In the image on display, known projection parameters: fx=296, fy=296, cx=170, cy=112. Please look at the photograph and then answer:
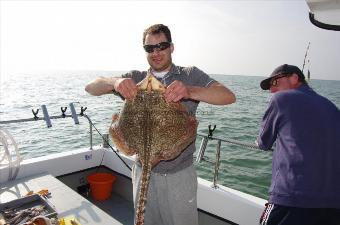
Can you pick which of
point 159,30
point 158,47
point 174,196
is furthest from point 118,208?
point 159,30

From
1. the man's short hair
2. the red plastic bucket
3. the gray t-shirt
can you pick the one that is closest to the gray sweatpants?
the gray t-shirt

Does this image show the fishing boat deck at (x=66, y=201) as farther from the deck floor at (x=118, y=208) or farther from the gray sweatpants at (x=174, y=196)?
the gray sweatpants at (x=174, y=196)

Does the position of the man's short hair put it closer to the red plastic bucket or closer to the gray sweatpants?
the gray sweatpants

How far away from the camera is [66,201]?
15.0 feet

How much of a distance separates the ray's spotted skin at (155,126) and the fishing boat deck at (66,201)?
1867 millimetres

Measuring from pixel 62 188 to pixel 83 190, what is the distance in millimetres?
1665

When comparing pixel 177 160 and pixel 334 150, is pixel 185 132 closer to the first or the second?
pixel 177 160

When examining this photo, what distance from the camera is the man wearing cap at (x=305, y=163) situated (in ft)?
9.86

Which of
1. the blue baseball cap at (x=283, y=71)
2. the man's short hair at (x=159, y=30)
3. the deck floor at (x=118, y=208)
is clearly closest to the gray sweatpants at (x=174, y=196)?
the man's short hair at (x=159, y=30)

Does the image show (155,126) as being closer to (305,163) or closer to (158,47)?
(158,47)

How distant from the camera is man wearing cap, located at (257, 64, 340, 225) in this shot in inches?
118

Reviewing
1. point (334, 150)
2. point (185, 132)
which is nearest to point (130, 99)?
point (185, 132)

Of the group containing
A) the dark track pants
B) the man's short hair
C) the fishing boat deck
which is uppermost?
the man's short hair

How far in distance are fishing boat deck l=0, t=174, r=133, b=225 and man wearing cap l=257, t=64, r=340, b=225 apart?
214 cm
